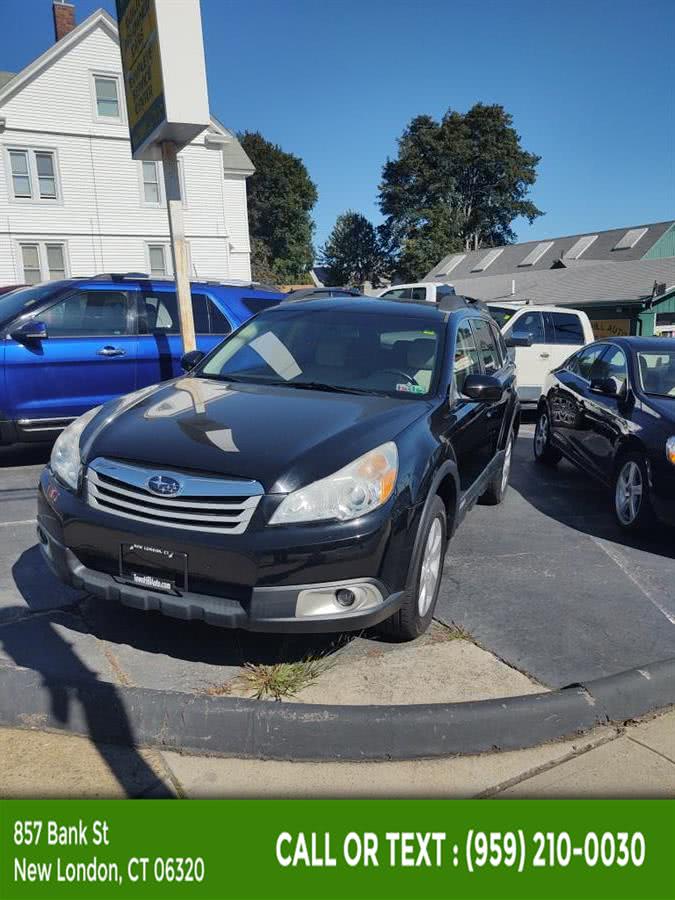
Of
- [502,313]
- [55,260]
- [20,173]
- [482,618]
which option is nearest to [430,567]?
[482,618]

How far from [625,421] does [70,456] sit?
4188mm

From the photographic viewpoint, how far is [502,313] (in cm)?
1172

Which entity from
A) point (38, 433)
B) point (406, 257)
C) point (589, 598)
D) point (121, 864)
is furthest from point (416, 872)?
point (406, 257)

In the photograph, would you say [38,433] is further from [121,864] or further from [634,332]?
[634,332]

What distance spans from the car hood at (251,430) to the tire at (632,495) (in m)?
2.20

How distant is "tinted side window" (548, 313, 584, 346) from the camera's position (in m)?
11.5

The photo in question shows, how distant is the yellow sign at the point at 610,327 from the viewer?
83.9 ft

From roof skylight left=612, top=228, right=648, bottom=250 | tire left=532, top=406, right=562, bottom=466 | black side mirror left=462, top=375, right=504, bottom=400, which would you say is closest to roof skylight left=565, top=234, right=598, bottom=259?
roof skylight left=612, top=228, right=648, bottom=250

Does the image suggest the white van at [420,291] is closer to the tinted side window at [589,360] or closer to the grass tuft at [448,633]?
the tinted side window at [589,360]

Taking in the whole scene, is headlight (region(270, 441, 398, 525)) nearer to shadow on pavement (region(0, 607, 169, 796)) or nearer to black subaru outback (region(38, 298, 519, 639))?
black subaru outback (region(38, 298, 519, 639))

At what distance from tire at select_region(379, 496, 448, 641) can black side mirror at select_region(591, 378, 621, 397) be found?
2846 mm

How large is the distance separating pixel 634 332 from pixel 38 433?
22.8 m

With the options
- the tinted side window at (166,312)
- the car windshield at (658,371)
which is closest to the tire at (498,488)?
the car windshield at (658,371)

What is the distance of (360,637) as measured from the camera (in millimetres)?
3691
